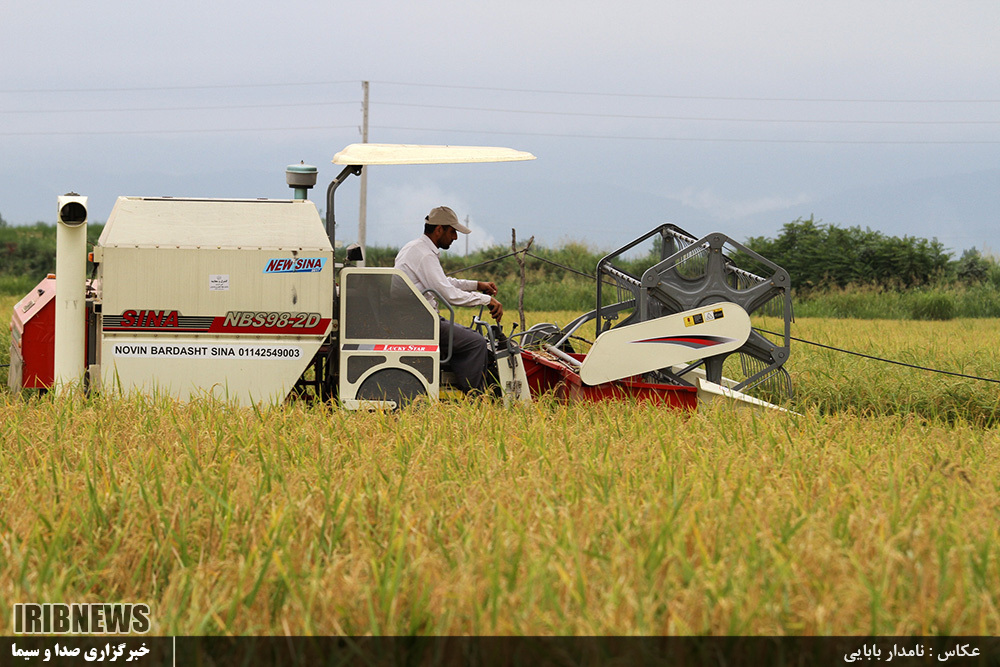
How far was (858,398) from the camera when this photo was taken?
7.48 m

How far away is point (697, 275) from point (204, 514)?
4309mm

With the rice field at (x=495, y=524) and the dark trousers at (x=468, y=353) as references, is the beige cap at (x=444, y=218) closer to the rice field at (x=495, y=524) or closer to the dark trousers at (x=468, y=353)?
the dark trousers at (x=468, y=353)

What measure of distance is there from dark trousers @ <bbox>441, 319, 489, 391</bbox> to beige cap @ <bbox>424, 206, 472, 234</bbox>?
0.73 metres

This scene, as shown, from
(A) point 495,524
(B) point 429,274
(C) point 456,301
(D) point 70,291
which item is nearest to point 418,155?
(B) point 429,274

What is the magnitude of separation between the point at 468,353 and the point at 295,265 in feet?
4.36

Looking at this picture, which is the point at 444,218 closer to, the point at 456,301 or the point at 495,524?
the point at 456,301

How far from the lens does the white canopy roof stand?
20.1 feet

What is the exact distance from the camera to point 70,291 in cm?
576

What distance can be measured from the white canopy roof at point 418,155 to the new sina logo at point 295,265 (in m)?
0.72

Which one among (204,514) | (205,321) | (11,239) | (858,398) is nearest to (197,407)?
(205,321)

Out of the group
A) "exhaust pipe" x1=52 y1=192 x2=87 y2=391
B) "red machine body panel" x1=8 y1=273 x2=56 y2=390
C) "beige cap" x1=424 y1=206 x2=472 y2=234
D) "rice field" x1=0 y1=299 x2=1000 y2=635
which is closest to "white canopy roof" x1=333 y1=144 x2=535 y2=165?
"beige cap" x1=424 y1=206 x2=472 y2=234

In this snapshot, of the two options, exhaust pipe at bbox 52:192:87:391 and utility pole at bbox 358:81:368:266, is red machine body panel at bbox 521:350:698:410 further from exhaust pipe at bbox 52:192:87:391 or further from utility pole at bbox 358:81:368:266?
utility pole at bbox 358:81:368:266

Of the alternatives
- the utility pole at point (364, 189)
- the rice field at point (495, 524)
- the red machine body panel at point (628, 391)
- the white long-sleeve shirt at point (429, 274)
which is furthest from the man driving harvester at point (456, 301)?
the utility pole at point (364, 189)

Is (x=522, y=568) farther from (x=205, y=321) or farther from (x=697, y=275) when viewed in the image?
(x=697, y=275)
